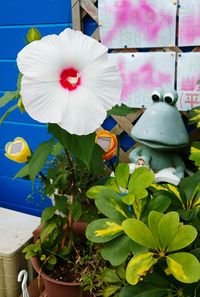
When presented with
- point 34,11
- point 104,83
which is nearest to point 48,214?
point 104,83

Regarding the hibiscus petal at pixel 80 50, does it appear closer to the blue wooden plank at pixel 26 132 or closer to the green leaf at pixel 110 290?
the green leaf at pixel 110 290

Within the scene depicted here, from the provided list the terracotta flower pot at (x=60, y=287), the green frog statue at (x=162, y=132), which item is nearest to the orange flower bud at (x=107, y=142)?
the green frog statue at (x=162, y=132)

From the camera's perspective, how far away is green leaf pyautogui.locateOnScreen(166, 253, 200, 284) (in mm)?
389

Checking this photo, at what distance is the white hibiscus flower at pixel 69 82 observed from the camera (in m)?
0.47

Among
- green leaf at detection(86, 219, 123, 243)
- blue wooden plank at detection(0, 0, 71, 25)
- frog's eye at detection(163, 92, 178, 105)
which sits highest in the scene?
blue wooden plank at detection(0, 0, 71, 25)

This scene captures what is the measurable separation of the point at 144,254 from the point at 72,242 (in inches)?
15.1

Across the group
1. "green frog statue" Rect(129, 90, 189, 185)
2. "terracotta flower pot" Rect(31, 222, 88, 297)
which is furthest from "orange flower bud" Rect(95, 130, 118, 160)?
"terracotta flower pot" Rect(31, 222, 88, 297)

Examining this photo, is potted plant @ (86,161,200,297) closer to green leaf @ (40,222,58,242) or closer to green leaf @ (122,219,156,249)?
green leaf @ (122,219,156,249)

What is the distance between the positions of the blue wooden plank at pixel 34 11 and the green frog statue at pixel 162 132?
18.0 inches

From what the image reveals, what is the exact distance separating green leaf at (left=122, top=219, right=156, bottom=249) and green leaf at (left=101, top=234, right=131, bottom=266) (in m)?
0.05

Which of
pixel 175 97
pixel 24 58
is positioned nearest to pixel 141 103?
pixel 175 97

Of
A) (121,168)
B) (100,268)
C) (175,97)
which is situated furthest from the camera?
(175,97)

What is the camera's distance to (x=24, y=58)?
472 mm

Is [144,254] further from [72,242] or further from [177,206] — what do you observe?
[72,242]
